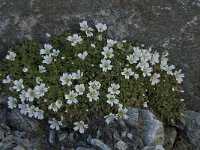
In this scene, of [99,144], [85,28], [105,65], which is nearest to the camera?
[99,144]

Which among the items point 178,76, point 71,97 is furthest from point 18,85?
point 178,76

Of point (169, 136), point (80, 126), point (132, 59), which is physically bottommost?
point (169, 136)

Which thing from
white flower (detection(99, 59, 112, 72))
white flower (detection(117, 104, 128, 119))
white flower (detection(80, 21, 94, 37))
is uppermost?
white flower (detection(80, 21, 94, 37))

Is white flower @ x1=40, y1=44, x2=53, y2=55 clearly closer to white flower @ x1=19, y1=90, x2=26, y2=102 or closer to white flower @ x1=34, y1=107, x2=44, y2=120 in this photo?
white flower @ x1=19, y1=90, x2=26, y2=102

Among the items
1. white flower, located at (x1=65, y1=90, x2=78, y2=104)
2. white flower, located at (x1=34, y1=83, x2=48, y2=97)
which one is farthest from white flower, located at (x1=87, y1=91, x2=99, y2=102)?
white flower, located at (x1=34, y1=83, x2=48, y2=97)

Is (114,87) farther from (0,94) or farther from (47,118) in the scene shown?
(0,94)

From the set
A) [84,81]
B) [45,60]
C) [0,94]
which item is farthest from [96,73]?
[0,94]

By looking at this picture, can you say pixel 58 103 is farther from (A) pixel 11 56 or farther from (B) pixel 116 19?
(B) pixel 116 19

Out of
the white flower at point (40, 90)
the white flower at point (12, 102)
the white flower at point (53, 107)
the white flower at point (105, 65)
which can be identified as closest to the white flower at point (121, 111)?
the white flower at point (105, 65)
